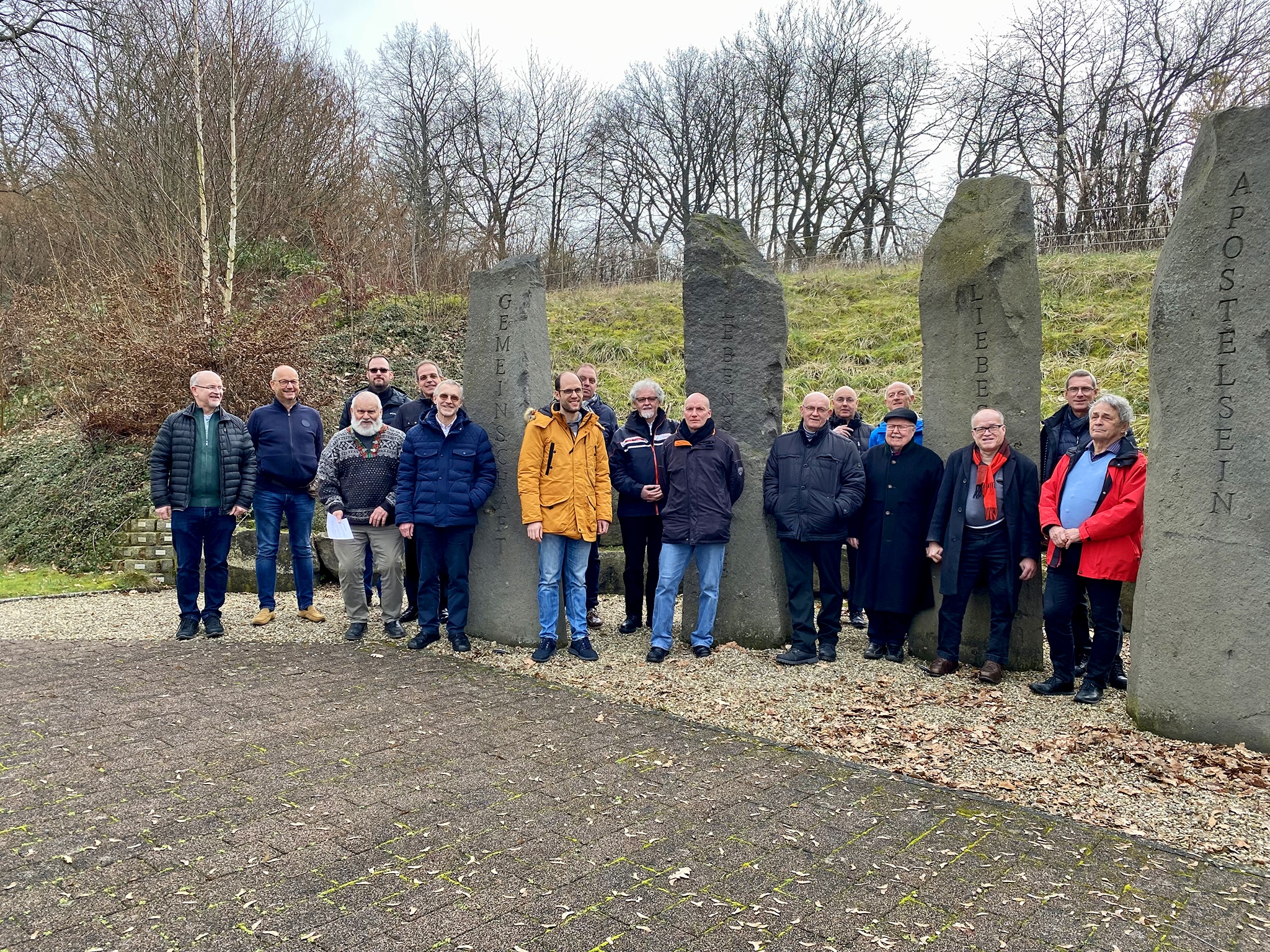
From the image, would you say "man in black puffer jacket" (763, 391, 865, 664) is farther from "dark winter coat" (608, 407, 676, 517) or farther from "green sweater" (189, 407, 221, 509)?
"green sweater" (189, 407, 221, 509)

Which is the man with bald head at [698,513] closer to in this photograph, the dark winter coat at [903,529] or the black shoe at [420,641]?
the dark winter coat at [903,529]

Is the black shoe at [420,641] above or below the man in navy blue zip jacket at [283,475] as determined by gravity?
below

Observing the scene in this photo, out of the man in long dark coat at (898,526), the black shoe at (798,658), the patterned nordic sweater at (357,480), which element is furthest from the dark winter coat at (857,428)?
the patterned nordic sweater at (357,480)

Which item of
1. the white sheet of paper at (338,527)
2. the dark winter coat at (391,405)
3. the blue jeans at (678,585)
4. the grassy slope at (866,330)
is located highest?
the grassy slope at (866,330)

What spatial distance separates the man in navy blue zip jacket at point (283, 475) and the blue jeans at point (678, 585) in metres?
3.28

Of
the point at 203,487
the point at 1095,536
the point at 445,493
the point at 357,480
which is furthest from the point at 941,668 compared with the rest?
the point at 203,487

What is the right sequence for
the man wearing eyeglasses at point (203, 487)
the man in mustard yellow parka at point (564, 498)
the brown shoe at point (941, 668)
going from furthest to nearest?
the man wearing eyeglasses at point (203, 487)
the man in mustard yellow parka at point (564, 498)
the brown shoe at point (941, 668)

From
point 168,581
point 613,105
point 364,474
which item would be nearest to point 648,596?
point 364,474

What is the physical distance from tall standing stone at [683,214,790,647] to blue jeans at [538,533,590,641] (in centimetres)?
102

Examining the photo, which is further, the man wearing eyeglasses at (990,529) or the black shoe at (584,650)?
the black shoe at (584,650)

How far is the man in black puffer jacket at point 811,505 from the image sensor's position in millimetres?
6578

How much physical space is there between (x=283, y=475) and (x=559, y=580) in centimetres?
275

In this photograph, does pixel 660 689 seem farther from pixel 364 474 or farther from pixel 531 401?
pixel 364 474

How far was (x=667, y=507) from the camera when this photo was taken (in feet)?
22.1
